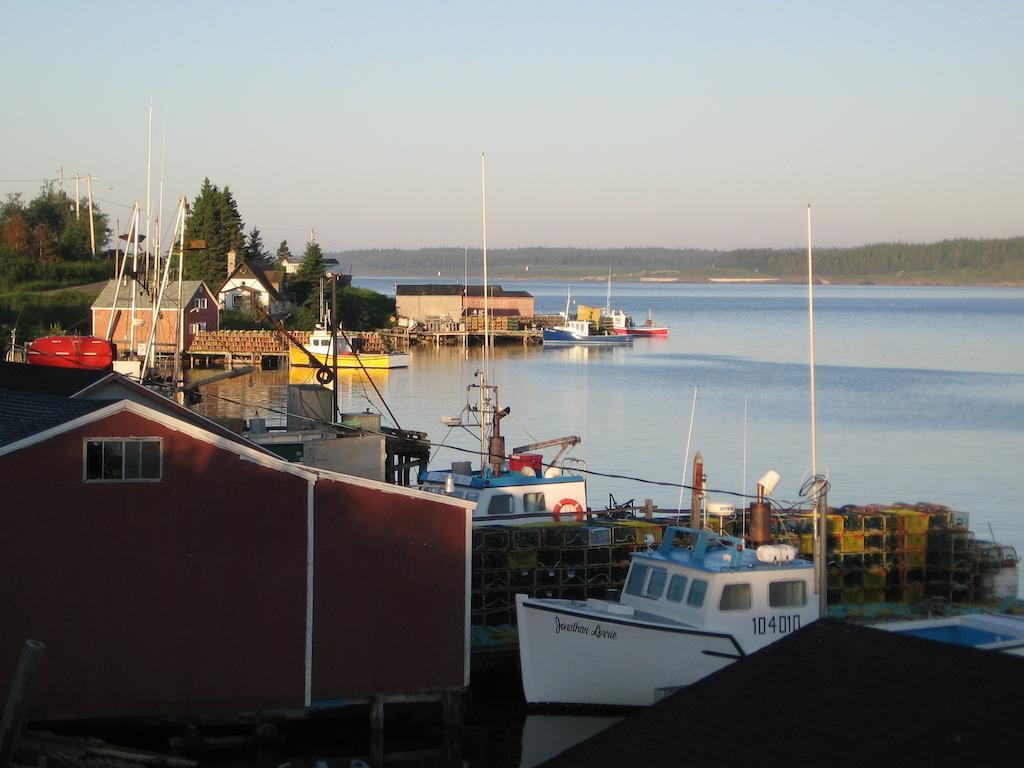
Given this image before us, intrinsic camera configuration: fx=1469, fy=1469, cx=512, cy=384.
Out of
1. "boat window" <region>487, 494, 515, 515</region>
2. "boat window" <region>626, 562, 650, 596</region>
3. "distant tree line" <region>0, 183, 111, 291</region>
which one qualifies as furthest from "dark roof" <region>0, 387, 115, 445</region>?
"distant tree line" <region>0, 183, 111, 291</region>

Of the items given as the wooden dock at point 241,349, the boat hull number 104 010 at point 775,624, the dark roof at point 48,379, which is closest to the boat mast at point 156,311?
the dark roof at point 48,379

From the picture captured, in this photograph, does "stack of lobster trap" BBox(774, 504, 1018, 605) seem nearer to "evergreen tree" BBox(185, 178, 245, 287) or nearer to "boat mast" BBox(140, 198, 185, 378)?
"boat mast" BBox(140, 198, 185, 378)

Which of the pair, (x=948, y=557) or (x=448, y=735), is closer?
(x=448, y=735)

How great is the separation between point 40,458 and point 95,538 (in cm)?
111

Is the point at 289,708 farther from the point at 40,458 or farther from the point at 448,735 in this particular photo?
the point at 40,458

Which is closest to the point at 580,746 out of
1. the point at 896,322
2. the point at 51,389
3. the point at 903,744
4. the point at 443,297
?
the point at 903,744

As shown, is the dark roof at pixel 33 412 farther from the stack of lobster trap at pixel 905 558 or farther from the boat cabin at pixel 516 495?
the stack of lobster trap at pixel 905 558

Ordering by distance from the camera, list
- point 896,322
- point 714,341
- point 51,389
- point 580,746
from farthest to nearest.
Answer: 1. point 896,322
2. point 714,341
3. point 51,389
4. point 580,746

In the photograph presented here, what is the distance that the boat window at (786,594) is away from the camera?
1977cm

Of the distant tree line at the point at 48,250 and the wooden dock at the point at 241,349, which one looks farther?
the distant tree line at the point at 48,250

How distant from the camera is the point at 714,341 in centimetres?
12738

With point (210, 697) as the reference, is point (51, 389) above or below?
above

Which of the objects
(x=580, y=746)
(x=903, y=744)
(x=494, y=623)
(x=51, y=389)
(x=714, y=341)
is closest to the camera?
(x=903, y=744)

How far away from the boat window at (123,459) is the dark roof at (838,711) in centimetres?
932
